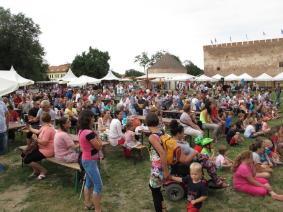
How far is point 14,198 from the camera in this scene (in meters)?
5.54

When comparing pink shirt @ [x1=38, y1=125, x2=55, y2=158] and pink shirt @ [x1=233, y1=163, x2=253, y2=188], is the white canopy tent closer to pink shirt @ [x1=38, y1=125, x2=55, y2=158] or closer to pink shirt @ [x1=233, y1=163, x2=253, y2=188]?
pink shirt @ [x1=38, y1=125, x2=55, y2=158]

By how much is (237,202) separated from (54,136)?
367 centimetres

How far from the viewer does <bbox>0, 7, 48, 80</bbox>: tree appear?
137ft

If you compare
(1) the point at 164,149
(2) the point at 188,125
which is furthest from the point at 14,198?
(2) the point at 188,125

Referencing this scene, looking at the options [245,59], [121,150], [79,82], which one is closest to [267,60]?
[245,59]

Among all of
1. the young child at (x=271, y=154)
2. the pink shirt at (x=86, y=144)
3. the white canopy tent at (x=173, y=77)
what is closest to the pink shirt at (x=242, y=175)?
the young child at (x=271, y=154)

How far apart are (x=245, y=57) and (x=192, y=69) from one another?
32.9 meters

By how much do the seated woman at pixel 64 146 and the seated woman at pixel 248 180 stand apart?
121 inches

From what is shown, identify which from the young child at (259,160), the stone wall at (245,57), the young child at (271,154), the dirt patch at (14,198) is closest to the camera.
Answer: the dirt patch at (14,198)

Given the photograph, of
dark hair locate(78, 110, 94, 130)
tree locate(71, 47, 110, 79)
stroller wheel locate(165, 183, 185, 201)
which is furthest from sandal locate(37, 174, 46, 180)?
tree locate(71, 47, 110, 79)

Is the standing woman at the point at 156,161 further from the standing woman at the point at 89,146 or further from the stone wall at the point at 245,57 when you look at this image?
the stone wall at the point at 245,57

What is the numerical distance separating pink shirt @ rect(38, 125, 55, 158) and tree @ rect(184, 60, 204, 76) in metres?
83.2

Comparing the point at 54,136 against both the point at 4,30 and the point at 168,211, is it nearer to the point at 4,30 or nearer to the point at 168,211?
the point at 168,211

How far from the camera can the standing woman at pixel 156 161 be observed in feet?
12.7
